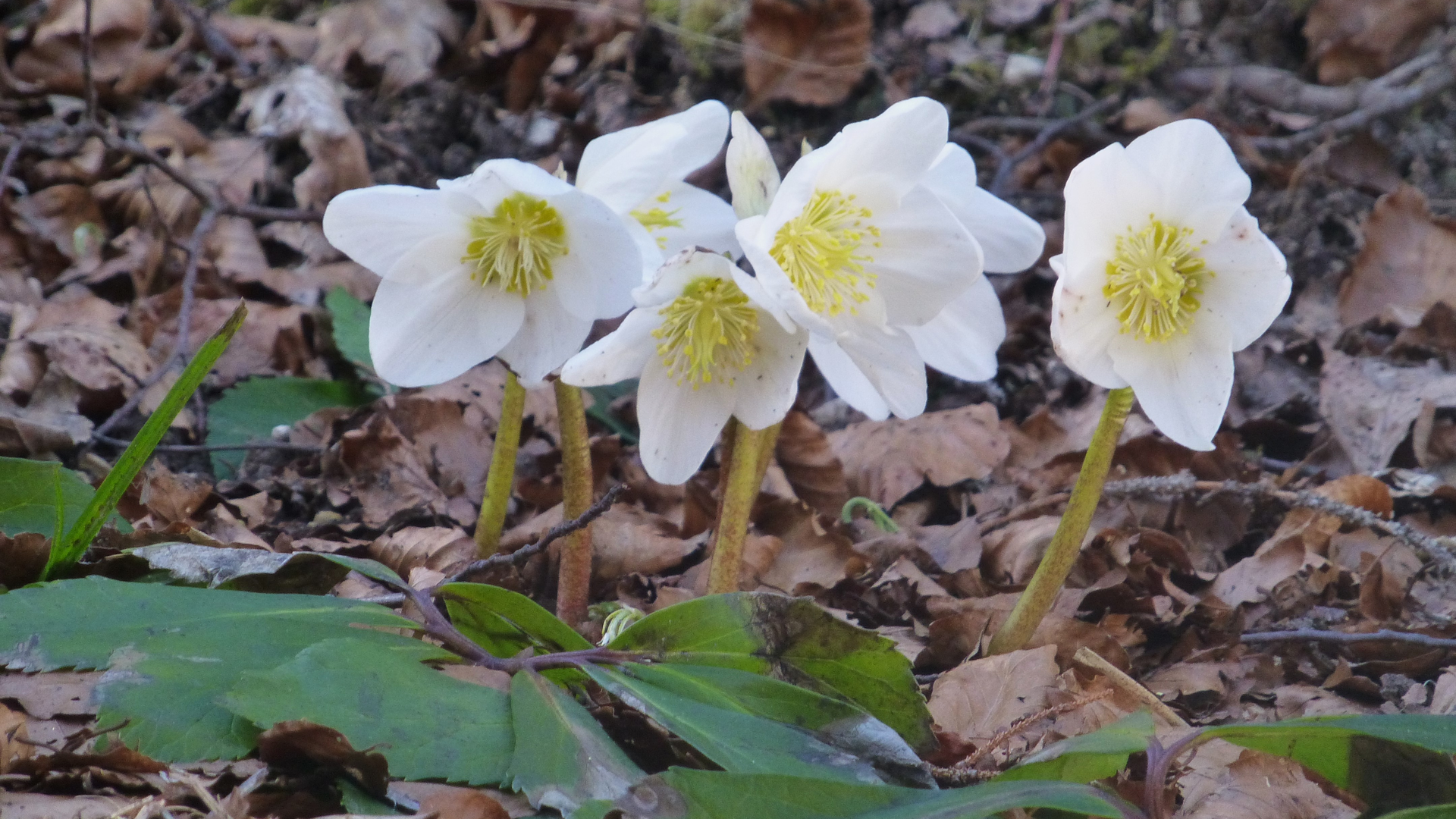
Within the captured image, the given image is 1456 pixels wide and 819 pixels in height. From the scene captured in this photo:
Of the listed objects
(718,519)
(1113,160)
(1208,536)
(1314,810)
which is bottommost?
(1208,536)

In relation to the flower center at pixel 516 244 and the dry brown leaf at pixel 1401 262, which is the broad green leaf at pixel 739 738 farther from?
the dry brown leaf at pixel 1401 262

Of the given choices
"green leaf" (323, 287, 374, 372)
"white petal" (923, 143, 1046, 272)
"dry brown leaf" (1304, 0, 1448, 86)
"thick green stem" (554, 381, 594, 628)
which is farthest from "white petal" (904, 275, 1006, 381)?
"dry brown leaf" (1304, 0, 1448, 86)

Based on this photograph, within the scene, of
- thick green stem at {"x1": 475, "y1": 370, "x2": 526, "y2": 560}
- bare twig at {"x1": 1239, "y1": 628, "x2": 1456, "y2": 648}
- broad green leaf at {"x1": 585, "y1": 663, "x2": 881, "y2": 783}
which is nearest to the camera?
broad green leaf at {"x1": 585, "y1": 663, "x2": 881, "y2": 783}

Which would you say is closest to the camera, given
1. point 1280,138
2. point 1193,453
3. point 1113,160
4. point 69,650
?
point 69,650

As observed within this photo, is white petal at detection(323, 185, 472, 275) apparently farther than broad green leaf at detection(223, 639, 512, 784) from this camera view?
Yes

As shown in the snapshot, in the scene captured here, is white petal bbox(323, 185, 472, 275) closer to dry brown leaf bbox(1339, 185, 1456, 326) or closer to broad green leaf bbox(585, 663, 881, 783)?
broad green leaf bbox(585, 663, 881, 783)

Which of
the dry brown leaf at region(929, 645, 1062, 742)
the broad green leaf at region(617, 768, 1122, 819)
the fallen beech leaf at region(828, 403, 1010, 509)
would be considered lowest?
Result: the fallen beech leaf at region(828, 403, 1010, 509)

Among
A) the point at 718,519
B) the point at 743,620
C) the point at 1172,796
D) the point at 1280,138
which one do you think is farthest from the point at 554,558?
the point at 1280,138

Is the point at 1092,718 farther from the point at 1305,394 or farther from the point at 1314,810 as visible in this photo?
the point at 1305,394
